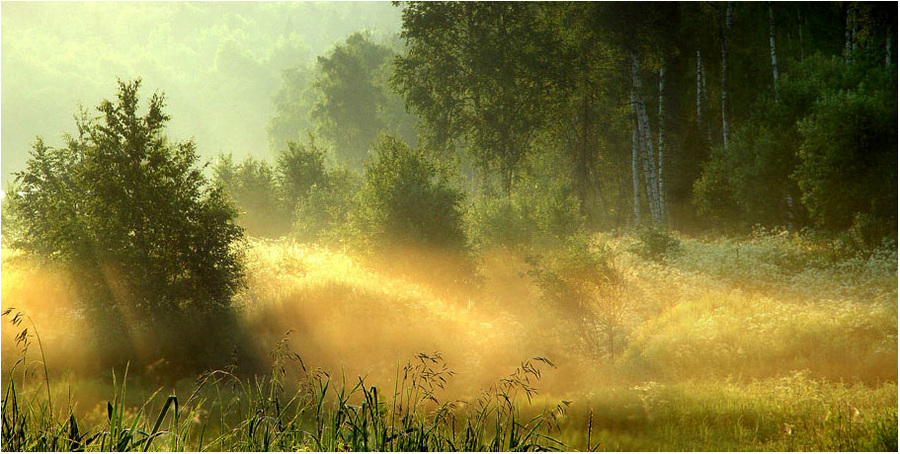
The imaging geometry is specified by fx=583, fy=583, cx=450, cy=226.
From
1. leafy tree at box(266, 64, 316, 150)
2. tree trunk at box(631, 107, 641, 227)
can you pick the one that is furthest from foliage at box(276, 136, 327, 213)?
leafy tree at box(266, 64, 316, 150)

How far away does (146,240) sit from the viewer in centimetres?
1170

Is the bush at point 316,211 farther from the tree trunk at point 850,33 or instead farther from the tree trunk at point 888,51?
the tree trunk at point 888,51

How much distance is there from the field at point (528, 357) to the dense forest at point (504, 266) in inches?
2.8

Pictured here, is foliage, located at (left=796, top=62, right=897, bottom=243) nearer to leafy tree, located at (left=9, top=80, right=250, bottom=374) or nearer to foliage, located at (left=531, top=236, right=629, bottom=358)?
foliage, located at (left=531, top=236, right=629, bottom=358)

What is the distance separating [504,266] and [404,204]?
539 centimetres

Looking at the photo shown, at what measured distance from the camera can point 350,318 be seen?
1335 centimetres

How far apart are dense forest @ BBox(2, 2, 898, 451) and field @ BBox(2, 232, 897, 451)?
7 cm

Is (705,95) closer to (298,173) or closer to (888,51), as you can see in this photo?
(888,51)

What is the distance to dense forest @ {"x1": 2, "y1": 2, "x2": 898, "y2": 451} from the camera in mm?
6832

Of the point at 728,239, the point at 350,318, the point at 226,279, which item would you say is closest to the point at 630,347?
the point at 350,318

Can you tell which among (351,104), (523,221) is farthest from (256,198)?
(351,104)

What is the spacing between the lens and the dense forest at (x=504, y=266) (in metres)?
6.83

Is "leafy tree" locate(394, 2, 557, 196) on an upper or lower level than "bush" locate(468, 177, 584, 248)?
upper

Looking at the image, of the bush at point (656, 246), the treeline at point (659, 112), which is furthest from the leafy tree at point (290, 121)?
the bush at point (656, 246)
